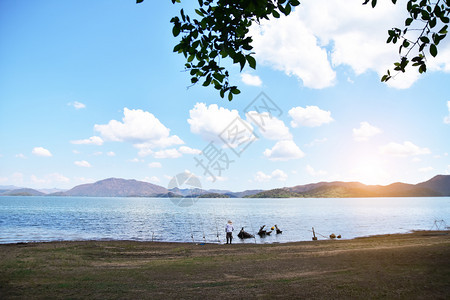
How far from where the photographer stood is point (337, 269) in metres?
12.1

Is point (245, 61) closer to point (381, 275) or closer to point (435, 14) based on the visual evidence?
point (435, 14)

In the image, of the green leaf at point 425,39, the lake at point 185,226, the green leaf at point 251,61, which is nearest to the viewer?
the green leaf at point 251,61

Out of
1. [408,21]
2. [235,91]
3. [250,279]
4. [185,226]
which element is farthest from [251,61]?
[185,226]

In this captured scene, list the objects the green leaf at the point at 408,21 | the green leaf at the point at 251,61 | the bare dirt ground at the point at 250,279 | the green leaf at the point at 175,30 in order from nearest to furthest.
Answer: the green leaf at the point at 251,61 → the green leaf at the point at 175,30 → the green leaf at the point at 408,21 → the bare dirt ground at the point at 250,279

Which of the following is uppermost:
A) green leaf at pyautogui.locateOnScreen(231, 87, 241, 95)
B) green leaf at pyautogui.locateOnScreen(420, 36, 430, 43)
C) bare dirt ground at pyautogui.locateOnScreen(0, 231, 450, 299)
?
green leaf at pyautogui.locateOnScreen(420, 36, 430, 43)

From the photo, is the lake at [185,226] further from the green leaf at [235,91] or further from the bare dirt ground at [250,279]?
the green leaf at [235,91]

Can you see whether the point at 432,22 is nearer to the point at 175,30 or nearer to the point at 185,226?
the point at 175,30

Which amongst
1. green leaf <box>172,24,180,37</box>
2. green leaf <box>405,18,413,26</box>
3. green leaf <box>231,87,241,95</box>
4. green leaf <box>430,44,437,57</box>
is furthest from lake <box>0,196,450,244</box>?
green leaf <box>430,44,437,57</box>

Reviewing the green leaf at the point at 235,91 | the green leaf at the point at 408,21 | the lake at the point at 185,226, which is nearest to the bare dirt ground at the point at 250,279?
the green leaf at the point at 235,91

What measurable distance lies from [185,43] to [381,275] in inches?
403

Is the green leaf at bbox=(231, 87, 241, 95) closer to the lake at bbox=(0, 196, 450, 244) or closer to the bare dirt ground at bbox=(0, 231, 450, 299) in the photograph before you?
the bare dirt ground at bbox=(0, 231, 450, 299)

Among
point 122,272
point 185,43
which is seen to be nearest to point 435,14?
point 185,43

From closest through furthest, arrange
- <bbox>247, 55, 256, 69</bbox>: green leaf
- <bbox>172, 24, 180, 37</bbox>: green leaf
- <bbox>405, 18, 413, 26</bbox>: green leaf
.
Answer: <bbox>247, 55, 256, 69</bbox>: green leaf < <bbox>172, 24, 180, 37</bbox>: green leaf < <bbox>405, 18, 413, 26</bbox>: green leaf

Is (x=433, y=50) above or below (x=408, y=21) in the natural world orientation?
below
